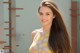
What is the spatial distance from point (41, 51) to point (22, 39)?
3080mm

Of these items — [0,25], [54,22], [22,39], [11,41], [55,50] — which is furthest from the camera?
[22,39]

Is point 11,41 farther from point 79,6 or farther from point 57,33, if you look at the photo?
point 79,6

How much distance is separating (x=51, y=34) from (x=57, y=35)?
0.21ft

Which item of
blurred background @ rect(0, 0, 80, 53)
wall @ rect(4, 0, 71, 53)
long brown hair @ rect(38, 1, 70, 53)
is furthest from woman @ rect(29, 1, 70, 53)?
wall @ rect(4, 0, 71, 53)

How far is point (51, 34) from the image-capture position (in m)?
2.79

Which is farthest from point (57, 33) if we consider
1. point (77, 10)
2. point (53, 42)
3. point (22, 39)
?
point (77, 10)

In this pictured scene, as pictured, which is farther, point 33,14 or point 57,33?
point 33,14

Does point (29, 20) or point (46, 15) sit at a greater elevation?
point (46, 15)

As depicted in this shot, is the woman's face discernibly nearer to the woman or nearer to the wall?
the woman

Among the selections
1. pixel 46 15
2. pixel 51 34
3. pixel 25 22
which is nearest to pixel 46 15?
pixel 46 15

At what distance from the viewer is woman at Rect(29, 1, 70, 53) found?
270cm

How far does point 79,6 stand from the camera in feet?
20.1

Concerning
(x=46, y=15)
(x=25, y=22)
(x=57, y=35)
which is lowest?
(x=25, y=22)

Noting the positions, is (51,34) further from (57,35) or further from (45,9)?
(45,9)
